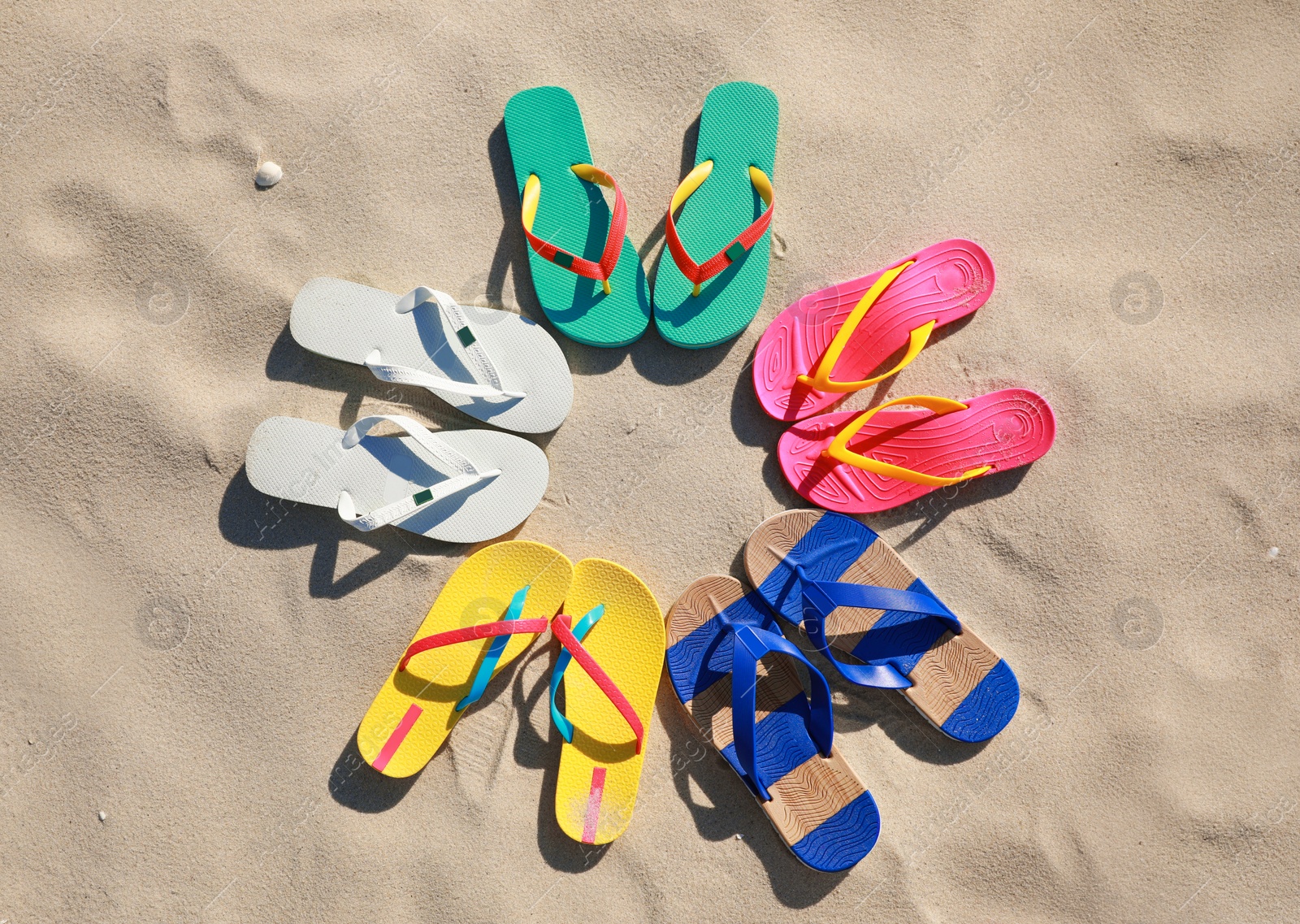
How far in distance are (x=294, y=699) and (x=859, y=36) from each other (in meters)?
3.44

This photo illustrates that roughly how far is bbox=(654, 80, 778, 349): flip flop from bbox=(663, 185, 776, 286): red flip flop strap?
0.09 ft

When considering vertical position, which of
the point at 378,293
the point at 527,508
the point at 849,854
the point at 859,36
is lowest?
the point at 849,854

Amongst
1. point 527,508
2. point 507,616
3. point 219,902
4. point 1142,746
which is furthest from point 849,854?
point 219,902

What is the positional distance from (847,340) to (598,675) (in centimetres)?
154

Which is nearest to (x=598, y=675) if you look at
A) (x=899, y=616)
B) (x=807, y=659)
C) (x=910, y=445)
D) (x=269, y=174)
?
(x=807, y=659)

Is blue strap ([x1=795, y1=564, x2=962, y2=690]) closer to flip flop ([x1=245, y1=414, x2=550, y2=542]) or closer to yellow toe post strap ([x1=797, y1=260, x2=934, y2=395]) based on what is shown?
yellow toe post strap ([x1=797, y1=260, x2=934, y2=395])

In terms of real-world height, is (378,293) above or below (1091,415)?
below

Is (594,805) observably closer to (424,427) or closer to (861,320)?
(424,427)

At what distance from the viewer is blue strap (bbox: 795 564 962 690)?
2.79 m

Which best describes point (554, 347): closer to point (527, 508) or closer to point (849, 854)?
point (527, 508)

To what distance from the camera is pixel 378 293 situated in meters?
2.96

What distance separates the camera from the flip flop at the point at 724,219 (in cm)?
296

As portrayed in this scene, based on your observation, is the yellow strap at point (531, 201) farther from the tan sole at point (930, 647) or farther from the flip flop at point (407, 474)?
the tan sole at point (930, 647)

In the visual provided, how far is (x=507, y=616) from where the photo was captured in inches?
115
